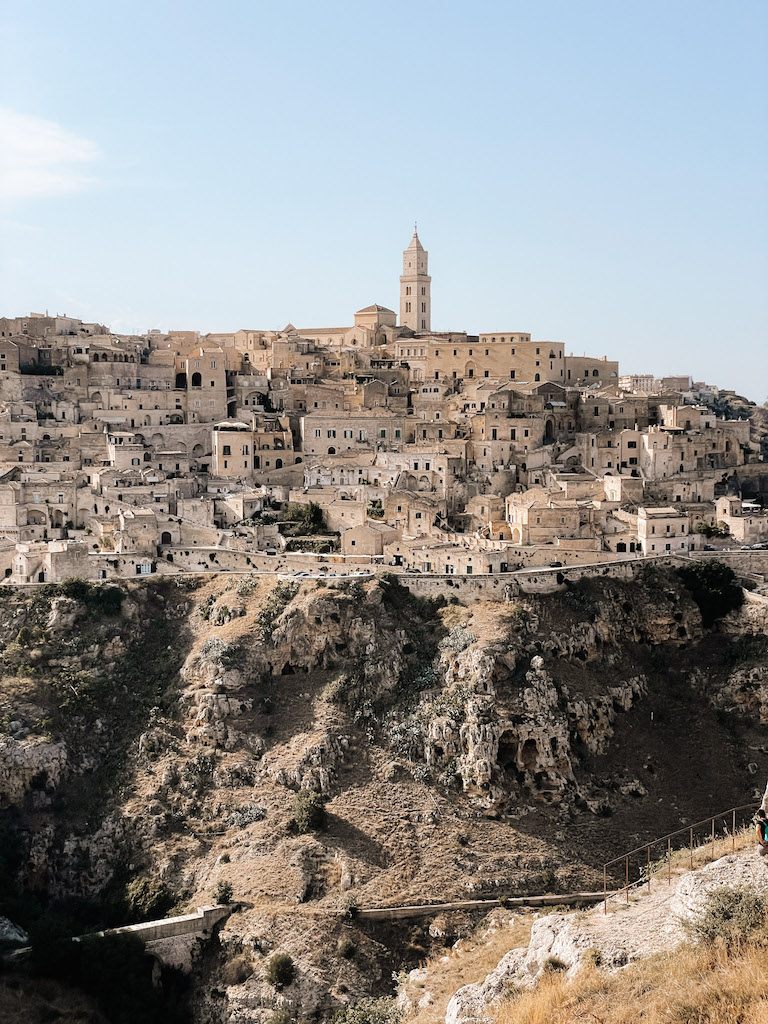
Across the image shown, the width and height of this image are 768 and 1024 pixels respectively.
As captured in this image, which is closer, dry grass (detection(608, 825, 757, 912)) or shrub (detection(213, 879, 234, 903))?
dry grass (detection(608, 825, 757, 912))

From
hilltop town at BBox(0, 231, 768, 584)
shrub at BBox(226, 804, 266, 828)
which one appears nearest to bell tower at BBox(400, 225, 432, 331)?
hilltop town at BBox(0, 231, 768, 584)

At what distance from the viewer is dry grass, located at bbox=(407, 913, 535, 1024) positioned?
67.2 feet

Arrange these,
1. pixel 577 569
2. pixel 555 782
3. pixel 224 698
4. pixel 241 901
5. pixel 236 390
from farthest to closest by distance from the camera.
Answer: pixel 236 390, pixel 577 569, pixel 224 698, pixel 555 782, pixel 241 901

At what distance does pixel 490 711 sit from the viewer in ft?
97.7

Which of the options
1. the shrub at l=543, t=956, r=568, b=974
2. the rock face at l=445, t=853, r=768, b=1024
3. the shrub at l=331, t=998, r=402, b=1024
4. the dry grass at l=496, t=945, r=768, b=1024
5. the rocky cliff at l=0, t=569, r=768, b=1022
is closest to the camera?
the dry grass at l=496, t=945, r=768, b=1024

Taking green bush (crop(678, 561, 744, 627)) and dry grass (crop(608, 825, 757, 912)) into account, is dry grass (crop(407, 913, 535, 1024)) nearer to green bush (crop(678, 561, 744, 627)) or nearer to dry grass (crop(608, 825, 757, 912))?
dry grass (crop(608, 825, 757, 912))

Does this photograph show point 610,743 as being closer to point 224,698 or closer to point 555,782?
point 555,782

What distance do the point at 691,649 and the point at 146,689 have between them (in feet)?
57.5

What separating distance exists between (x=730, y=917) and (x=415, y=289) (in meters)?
52.4

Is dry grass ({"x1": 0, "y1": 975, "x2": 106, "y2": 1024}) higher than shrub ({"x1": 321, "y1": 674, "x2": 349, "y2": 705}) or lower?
lower

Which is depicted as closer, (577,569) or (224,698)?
(224,698)

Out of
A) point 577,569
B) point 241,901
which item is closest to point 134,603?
point 241,901

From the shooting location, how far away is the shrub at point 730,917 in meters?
14.7

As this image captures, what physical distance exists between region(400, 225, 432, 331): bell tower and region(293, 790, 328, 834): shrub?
1573 inches
